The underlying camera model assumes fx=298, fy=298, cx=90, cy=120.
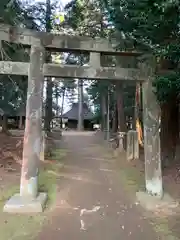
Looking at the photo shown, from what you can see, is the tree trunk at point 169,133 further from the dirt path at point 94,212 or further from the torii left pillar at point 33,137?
A: the torii left pillar at point 33,137

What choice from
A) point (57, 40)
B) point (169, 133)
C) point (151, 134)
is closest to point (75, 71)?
point (57, 40)

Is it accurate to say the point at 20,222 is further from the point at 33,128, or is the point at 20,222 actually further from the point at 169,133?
the point at 169,133

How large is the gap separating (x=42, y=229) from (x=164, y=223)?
2.39 metres

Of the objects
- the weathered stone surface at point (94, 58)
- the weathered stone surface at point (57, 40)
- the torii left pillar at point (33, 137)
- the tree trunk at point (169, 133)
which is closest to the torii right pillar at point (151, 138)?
the weathered stone surface at point (57, 40)

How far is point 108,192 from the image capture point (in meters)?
8.14

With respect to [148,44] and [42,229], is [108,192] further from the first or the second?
[148,44]

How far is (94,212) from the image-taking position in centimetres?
650

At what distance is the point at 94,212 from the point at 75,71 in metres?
3.37

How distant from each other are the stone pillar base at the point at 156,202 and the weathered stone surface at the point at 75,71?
2.96m

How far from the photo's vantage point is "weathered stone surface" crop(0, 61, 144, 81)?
23.6ft

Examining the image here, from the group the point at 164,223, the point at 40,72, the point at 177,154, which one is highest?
the point at 40,72

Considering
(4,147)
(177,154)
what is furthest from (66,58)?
(177,154)

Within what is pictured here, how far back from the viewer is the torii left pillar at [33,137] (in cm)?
687

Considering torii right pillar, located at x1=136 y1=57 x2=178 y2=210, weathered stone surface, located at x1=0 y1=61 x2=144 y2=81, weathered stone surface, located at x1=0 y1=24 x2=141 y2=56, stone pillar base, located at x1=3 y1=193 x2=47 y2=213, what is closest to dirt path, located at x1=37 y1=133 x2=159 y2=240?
stone pillar base, located at x1=3 y1=193 x2=47 y2=213
